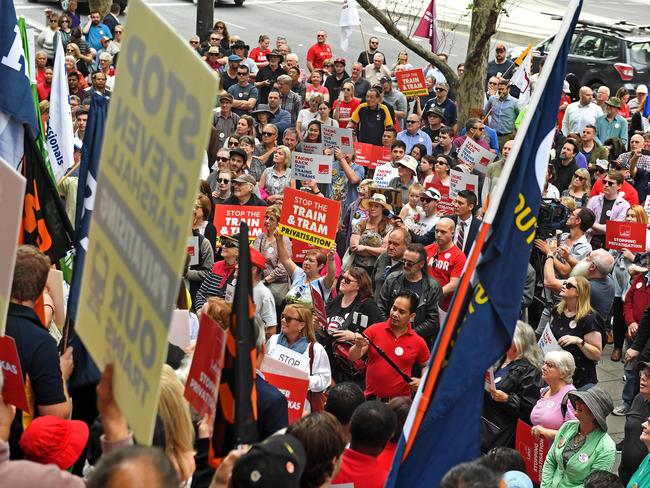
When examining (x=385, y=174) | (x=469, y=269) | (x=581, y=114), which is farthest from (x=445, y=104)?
(x=469, y=269)

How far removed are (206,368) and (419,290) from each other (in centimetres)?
523

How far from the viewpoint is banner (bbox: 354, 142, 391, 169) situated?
14.1 metres

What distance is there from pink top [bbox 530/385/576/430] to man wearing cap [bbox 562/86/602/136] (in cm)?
1017

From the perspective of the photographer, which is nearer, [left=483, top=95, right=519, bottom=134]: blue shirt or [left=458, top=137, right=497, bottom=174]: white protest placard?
[left=458, top=137, right=497, bottom=174]: white protest placard

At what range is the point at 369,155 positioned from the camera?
14.2 meters

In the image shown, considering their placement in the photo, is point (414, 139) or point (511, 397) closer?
point (511, 397)

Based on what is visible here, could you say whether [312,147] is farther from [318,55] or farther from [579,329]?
[318,55]

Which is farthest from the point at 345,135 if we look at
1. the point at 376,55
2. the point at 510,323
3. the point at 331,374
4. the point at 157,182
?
the point at 157,182

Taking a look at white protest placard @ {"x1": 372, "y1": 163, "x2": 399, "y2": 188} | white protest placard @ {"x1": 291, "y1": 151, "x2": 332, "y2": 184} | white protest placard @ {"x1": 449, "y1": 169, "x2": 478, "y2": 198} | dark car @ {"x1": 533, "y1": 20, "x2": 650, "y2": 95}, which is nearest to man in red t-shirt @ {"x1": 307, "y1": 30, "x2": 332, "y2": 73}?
dark car @ {"x1": 533, "y1": 20, "x2": 650, "y2": 95}

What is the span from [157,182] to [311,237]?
6956 mm

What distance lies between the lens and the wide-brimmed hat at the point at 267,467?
3.54 meters

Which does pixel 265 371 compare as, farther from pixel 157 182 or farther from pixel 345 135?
pixel 345 135

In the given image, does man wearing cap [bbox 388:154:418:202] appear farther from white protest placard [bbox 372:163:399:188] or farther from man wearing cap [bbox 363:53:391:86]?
man wearing cap [bbox 363:53:391:86]

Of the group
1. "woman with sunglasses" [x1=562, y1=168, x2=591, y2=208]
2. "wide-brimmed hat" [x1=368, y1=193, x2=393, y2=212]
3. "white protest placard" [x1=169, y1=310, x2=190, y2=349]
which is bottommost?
"woman with sunglasses" [x1=562, y1=168, x2=591, y2=208]
